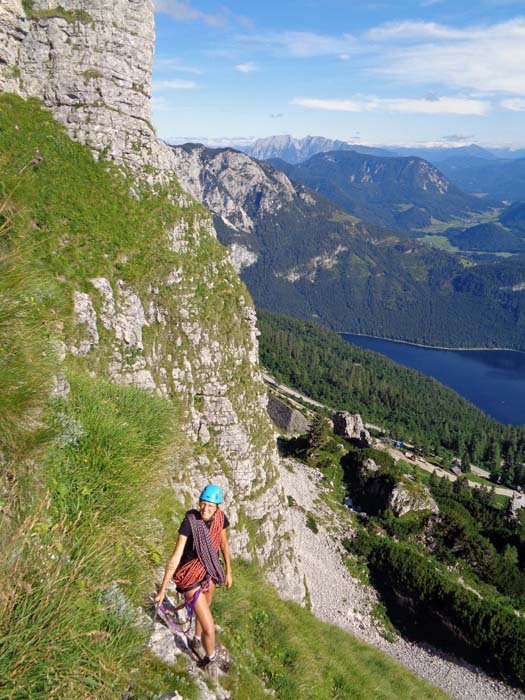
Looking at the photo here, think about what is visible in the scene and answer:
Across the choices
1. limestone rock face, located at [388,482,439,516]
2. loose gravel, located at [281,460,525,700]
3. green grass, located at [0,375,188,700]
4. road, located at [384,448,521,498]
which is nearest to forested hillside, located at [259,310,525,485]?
road, located at [384,448,521,498]

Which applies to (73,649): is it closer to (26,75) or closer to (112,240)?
(112,240)

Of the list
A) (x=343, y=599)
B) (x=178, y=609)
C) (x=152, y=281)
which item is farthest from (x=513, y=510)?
(x=178, y=609)

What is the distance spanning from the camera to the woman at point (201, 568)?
21.1 ft

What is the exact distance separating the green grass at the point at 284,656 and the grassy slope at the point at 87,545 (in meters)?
0.04

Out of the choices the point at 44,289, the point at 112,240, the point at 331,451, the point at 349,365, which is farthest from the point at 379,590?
the point at 349,365

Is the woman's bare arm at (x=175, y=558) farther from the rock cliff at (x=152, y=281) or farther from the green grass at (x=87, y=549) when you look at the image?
the rock cliff at (x=152, y=281)

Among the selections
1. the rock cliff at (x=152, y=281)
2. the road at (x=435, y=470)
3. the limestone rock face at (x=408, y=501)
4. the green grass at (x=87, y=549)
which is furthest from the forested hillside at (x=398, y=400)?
the green grass at (x=87, y=549)

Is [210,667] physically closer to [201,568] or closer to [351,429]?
[201,568]

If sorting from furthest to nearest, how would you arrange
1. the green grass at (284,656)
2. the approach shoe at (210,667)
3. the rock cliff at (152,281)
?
the rock cliff at (152,281)
the green grass at (284,656)
the approach shoe at (210,667)

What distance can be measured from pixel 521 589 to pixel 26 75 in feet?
229

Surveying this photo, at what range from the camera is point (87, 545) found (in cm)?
472

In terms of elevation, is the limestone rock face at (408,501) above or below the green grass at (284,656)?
below

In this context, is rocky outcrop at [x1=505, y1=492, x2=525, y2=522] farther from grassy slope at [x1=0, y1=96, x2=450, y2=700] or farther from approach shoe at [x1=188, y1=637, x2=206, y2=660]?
approach shoe at [x1=188, y1=637, x2=206, y2=660]

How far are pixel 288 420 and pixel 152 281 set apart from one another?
2442 inches
